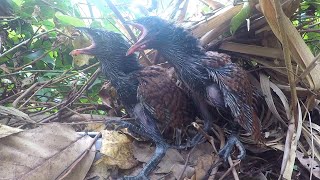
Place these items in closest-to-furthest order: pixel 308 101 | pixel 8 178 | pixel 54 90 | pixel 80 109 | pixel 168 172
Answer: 1. pixel 8 178
2. pixel 168 172
3. pixel 308 101
4. pixel 80 109
5. pixel 54 90

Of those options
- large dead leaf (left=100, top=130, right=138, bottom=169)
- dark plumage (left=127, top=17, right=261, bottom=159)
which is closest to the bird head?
dark plumage (left=127, top=17, right=261, bottom=159)

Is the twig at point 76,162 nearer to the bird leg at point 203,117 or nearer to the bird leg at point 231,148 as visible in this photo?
the bird leg at point 203,117

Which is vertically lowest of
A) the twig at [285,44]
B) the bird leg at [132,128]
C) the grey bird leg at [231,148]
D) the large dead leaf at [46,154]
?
the grey bird leg at [231,148]

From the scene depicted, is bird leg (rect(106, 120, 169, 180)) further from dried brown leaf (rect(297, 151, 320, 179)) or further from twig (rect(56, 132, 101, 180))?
dried brown leaf (rect(297, 151, 320, 179))

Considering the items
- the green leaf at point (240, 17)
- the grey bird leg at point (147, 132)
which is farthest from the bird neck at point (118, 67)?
Answer: the green leaf at point (240, 17)

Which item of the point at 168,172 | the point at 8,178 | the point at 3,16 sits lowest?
the point at 168,172

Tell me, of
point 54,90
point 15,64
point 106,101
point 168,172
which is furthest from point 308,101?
point 15,64

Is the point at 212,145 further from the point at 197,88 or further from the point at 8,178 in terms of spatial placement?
the point at 8,178
